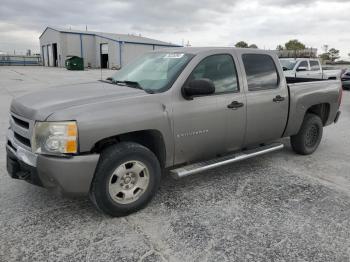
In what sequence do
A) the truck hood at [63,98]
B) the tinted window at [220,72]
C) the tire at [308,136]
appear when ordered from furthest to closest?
the tire at [308,136]
the tinted window at [220,72]
the truck hood at [63,98]

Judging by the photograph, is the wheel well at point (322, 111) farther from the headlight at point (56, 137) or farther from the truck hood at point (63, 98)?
the headlight at point (56, 137)

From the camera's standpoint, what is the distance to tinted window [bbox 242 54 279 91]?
4.44 metres

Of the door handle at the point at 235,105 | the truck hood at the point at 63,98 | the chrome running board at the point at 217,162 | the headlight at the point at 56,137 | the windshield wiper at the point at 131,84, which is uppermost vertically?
the windshield wiper at the point at 131,84

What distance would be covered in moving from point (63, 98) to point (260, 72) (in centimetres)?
272

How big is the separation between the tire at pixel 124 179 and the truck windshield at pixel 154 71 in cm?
79

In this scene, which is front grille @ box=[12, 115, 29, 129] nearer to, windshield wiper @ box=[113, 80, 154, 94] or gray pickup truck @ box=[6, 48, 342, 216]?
gray pickup truck @ box=[6, 48, 342, 216]

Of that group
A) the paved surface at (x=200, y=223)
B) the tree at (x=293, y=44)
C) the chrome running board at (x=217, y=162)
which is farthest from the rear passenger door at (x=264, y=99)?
the tree at (x=293, y=44)

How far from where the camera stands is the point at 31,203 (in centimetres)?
366

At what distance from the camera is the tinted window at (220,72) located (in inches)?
157

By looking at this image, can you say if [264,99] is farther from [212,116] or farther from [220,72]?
[212,116]

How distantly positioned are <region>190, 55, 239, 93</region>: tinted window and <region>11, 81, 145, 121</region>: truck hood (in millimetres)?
872

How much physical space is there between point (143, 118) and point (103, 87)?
3.14 ft

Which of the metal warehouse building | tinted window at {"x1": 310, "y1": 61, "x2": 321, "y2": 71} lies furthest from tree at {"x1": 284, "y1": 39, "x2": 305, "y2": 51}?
tinted window at {"x1": 310, "y1": 61, "x2": 321, "y2": 71}

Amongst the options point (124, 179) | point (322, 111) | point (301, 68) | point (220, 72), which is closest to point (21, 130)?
point (124, 179)
